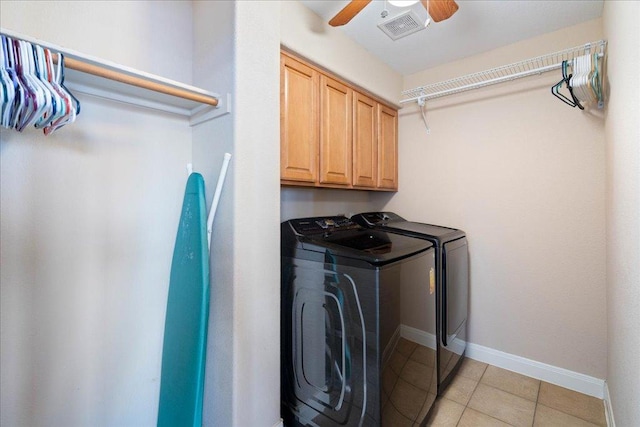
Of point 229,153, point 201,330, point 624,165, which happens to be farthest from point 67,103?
point 624,165

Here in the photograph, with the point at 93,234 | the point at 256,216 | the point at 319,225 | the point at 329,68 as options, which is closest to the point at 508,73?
the point at 329,68

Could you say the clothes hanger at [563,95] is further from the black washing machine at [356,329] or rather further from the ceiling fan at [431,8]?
the black washing machine at [356,329]

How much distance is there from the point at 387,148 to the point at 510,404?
6.89 feet

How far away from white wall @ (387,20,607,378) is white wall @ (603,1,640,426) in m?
0.39

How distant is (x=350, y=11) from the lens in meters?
1.45

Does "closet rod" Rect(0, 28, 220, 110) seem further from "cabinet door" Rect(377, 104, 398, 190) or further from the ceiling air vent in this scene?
"cabinet door" Rect(377, 104, 398, 190)

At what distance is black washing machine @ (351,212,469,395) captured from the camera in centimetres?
180

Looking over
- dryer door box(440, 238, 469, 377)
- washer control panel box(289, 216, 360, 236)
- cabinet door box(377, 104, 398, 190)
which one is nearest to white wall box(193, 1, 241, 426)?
washer control panel box(289, 216, 360, 236)

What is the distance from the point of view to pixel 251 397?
1.36 metres

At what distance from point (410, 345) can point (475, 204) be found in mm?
1432

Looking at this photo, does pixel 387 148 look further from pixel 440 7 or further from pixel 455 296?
pixel 455 296

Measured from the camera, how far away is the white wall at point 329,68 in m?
1.73

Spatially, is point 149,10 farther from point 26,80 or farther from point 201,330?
point 201,330

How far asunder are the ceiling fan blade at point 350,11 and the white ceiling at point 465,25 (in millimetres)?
287
